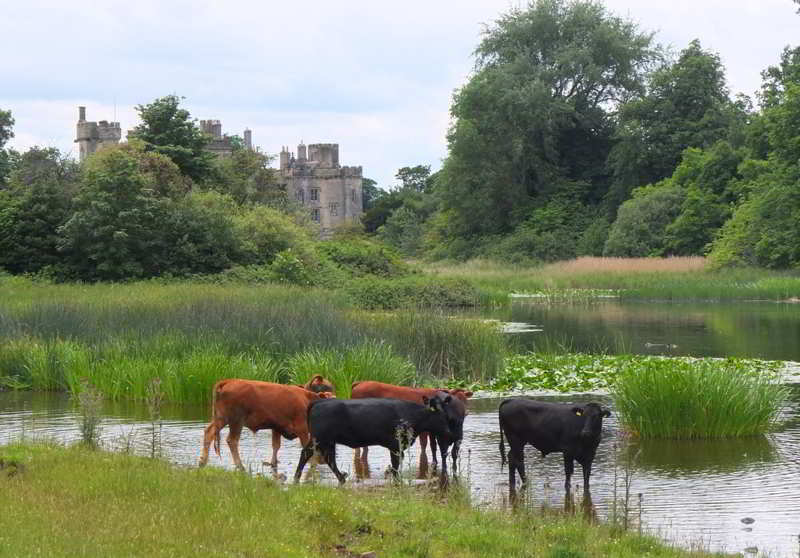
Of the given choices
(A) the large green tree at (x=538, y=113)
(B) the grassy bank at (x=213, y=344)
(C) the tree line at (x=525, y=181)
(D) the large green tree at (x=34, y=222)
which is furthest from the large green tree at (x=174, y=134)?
(A) the large green tree at (x=538, y=113)

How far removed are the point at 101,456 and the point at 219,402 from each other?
192 cm

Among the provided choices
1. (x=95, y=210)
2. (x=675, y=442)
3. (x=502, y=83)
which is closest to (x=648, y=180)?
(x=502, y=83)

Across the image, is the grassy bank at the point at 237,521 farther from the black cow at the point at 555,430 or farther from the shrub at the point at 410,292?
the shrub at the point at 410,292

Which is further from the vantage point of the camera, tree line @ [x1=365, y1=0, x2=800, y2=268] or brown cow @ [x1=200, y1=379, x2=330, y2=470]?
tree line @ [x1=365, y1=0, x2=800, y2=268]

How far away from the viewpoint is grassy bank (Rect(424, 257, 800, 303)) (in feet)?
175

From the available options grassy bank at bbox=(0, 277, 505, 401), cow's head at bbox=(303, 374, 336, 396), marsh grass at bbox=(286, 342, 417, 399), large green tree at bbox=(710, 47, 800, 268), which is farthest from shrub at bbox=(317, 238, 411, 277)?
cow's head at bbox=(303, 374, 336, 396)

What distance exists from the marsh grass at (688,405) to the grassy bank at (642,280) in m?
33.1

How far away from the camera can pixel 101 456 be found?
11.8 m

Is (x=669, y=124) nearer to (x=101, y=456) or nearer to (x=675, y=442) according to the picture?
(x=675, y=442)

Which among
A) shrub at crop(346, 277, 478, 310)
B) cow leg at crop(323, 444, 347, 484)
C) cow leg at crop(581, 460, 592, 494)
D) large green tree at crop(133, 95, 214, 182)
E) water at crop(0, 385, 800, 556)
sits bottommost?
water at crop(0, 385, 800, 556)

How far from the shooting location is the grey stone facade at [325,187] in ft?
393

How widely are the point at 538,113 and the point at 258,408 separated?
230 feet

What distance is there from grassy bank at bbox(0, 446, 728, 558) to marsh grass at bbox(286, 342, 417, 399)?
296 inches

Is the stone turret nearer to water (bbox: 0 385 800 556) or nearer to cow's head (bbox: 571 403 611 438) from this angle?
water (bbox: 0 385 800 556)
